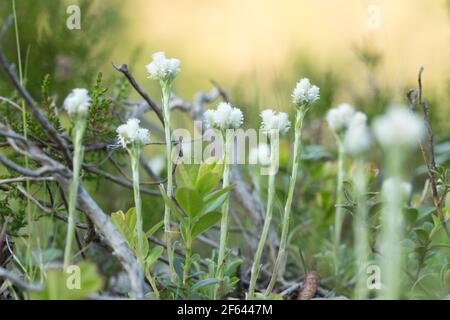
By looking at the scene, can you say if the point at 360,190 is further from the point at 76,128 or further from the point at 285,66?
the point at 285,66

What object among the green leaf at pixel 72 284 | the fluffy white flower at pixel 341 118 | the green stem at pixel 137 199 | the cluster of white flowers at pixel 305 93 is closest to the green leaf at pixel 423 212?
the fluffy white flower at pixel 341 118

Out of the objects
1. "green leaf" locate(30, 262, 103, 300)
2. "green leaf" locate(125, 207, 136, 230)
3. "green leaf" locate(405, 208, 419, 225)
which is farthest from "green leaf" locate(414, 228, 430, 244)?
"green leaf" locate(30, 262, 103, 300)

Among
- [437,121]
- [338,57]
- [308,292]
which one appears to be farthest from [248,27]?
[308,292]

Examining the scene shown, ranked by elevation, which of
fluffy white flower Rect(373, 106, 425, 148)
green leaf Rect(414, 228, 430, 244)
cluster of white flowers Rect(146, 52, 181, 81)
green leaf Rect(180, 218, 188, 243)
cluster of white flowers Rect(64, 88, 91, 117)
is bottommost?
green leaf Rect(414, 228, 430, 244)

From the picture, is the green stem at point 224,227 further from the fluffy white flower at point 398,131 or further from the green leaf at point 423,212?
the green leaf at point 423,212

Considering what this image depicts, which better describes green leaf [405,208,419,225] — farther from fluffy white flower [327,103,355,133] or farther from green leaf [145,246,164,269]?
green leaf [145,246,164,269]

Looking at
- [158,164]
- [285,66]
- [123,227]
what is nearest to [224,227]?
[123,227]
